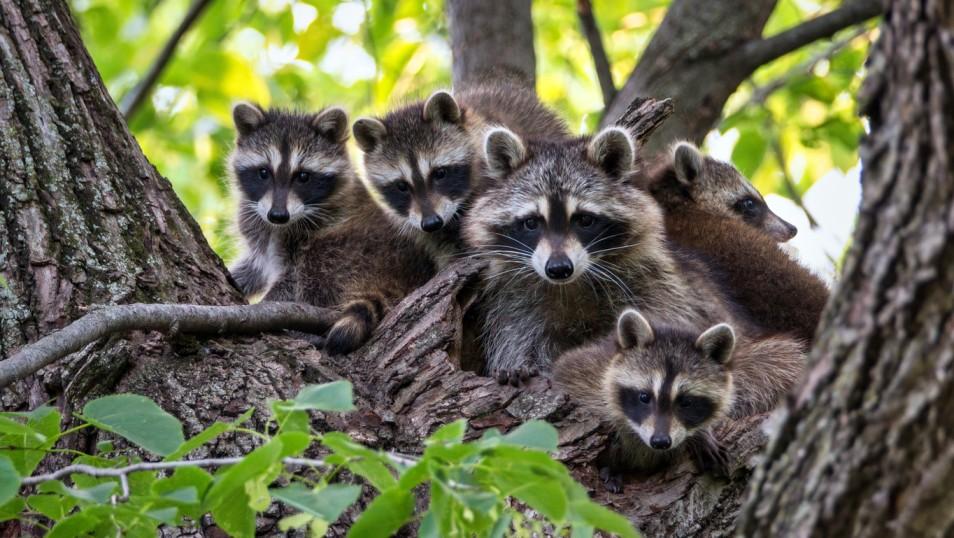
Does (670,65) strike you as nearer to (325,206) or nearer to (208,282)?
(325,206)

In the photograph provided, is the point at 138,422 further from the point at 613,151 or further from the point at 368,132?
the point at 368,132

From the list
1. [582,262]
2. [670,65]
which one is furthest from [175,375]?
[670,65]

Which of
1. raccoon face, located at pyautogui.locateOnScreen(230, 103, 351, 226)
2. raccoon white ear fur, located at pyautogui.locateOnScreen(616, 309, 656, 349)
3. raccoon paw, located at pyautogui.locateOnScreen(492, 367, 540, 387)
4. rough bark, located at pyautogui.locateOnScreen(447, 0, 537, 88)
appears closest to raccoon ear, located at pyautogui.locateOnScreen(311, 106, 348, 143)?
raccoon face, located at pyautogui.locateOnScreen(230, 103, 351, 226)

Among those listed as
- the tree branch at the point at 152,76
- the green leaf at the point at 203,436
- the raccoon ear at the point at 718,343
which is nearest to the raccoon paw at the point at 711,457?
the raccoon ear at the point at 718,343

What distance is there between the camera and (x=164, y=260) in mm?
3145

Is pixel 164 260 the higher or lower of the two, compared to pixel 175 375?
higher

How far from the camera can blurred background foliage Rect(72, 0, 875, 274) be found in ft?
17.7

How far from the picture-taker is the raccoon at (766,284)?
4.07 m

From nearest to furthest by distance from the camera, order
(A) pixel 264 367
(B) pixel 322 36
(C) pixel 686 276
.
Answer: (A) pixel 264 367 < (C) pixel 686 276 < (B) pixel 322 36

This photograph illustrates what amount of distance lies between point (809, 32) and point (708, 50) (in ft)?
1.63

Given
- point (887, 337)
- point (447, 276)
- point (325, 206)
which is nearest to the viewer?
point (887, 337)

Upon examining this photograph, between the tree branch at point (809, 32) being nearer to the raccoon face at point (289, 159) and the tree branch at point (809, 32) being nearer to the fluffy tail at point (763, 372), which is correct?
the fluffy tail at point (763, 372)

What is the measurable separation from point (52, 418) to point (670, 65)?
3201 mm

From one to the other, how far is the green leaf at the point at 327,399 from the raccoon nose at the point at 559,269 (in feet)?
6.41
